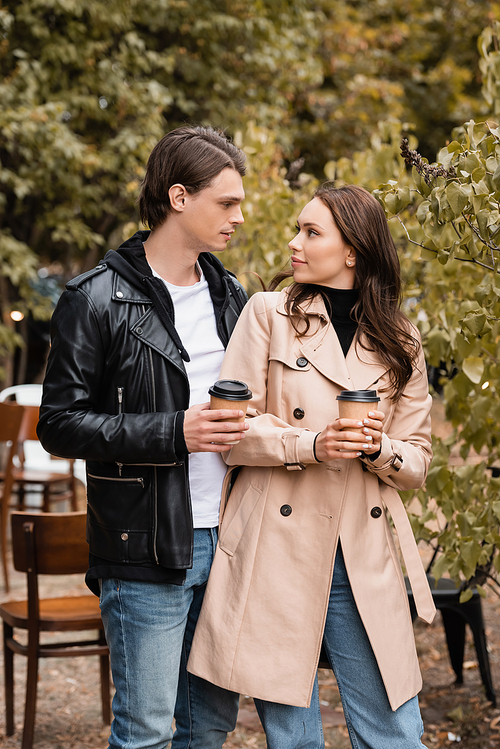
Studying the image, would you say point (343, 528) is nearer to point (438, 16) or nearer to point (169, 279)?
point (169, 279)

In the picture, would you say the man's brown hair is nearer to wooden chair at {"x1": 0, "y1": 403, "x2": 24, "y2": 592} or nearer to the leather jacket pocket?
the leather jacket pocket

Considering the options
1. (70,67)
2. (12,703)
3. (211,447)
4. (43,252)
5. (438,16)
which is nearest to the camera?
(211,447)

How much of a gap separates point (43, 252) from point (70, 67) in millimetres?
2754

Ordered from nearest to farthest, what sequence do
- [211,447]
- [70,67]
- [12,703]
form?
[211,447] → [12,703] → [70,67]

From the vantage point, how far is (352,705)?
76.2 inches

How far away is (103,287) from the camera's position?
6.26ft

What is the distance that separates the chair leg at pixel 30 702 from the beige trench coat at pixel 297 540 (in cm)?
128

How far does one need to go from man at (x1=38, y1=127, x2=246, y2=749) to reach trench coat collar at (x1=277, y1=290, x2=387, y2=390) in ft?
0.88

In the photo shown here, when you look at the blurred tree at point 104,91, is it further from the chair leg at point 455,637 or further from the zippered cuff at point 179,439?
the zippered cuff at point 179,439

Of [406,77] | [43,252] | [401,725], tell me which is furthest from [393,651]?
[406,77]

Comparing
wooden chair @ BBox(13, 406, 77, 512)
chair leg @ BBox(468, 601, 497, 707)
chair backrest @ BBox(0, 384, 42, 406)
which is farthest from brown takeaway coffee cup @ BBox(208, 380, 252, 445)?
chair backrest @ BBox(0, 384, 42, 406)

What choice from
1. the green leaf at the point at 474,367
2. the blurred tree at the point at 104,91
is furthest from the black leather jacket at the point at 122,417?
the blurred tree at the point at 104,91

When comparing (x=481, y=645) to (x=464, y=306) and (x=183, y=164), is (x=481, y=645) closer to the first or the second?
(x=464, y=306)

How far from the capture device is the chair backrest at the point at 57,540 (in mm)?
2838
